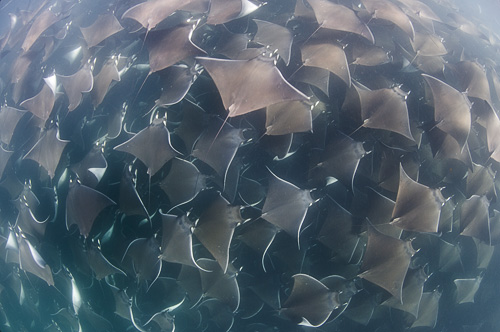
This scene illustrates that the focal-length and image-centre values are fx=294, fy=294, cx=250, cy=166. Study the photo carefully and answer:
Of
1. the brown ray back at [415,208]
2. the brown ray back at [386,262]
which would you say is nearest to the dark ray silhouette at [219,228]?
the brown ray back at [386,262]

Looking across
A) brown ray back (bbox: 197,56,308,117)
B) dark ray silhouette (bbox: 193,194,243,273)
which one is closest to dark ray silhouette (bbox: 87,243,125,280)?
dark ray silhouette (bbox: 193,194,243,273)

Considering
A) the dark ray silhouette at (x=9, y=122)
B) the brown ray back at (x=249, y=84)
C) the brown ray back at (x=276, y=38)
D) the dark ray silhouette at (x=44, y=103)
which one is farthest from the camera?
the dark ray silhouette at (x=9, y=122)

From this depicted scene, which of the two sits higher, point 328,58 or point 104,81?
point 328,58

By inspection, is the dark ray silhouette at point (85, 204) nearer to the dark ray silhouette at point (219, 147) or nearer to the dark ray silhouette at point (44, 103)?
→ the dark ray silhouette at point (219, 147)

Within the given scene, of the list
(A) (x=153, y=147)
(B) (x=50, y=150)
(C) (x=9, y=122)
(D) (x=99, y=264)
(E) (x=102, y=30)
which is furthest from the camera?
(C) (x=9, y=122)

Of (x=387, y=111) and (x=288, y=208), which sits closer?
(x=288, y=208)

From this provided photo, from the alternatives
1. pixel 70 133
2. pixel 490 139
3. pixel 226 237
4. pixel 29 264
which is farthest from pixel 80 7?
pixel 490 139

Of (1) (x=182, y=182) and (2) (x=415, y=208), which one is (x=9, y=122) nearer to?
(1) (x=182, y=182)

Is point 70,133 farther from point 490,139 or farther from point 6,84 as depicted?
point 490,139

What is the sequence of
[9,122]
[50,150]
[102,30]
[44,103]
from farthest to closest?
[9,122], [102,30], [44,103], [50,150]

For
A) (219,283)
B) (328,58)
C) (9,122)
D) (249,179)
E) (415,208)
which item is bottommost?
(219,283)

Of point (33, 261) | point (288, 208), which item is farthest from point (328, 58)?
point (33, 261)

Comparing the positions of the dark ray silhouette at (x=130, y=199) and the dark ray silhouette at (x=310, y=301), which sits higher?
the dark ray silhouette at (x=130, y=199)
